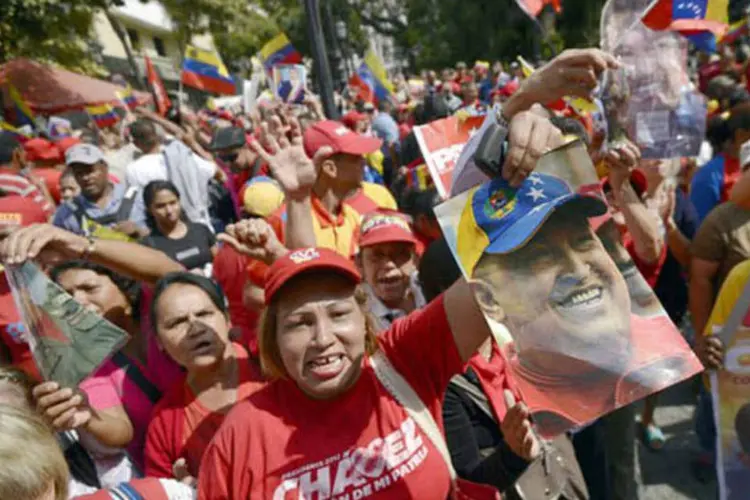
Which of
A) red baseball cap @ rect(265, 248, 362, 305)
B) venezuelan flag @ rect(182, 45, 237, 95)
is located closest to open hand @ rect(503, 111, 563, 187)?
red baseball cap @ rect(265, 248, 362, 305)

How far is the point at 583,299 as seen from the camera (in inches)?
55.2

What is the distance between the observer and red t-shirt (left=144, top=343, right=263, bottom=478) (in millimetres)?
2098

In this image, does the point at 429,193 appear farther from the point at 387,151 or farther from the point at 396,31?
the point at 396,31

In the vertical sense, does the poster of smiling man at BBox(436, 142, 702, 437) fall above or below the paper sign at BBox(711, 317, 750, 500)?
above

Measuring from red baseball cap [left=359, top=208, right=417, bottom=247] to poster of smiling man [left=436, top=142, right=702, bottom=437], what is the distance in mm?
1261

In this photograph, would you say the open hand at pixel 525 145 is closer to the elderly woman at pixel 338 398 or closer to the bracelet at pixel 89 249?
the elderly woman at pixel 338 398

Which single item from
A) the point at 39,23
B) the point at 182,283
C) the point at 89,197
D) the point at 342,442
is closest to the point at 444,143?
the point at 182,283

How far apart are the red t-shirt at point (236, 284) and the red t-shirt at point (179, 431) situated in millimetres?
748

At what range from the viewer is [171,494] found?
5.54 feet

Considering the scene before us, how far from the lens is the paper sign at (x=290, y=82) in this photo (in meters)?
6.69

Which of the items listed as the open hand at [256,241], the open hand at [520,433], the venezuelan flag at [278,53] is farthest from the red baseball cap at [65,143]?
the open hand at [520,433]

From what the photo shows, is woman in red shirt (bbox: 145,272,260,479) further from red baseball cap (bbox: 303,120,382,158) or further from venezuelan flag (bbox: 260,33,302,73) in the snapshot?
venezuelan flag (bbox: 260,33,302,73)

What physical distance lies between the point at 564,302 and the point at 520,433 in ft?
1.82

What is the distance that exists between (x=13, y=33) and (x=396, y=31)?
3489 centimetres
